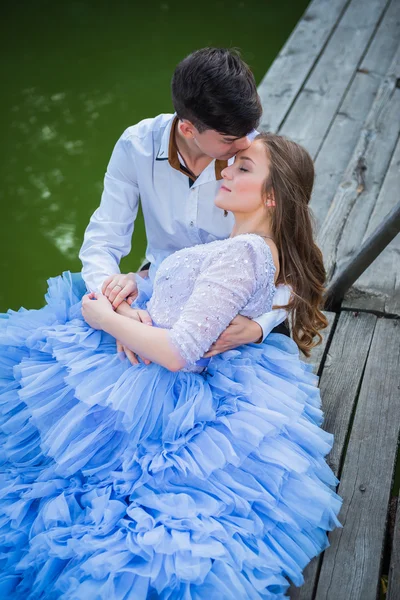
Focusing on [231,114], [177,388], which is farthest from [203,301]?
[231,114]

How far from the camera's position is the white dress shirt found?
7.49 ft

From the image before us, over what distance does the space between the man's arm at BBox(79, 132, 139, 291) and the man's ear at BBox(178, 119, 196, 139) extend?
295mm

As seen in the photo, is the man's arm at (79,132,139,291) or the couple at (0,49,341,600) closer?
the couple at (0,49,341,600)

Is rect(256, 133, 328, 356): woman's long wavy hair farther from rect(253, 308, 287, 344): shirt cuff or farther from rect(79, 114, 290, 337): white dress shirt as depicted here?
rect(79, 114, 290, 337): white dress shirt

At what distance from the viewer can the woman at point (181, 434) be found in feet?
5.11

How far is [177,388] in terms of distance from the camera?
1.90 metres

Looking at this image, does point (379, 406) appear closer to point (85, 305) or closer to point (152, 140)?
point (85, 305)

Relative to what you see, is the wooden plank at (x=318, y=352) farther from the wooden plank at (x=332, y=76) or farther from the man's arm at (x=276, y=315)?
the wooden plank at (x=332, y=76)

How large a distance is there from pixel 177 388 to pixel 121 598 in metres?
0.60

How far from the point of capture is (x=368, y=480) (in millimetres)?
2072

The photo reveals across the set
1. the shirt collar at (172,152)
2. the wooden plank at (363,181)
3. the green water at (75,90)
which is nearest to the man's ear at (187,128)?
the shirt collar at (172,152)

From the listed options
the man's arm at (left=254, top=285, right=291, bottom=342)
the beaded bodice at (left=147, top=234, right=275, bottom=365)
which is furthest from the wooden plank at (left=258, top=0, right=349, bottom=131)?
the beaded bodice at (left=147, top=234, right=275, bottom=365)

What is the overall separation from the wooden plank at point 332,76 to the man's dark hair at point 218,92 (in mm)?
1584

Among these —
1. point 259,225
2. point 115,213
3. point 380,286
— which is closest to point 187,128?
point 259,225
